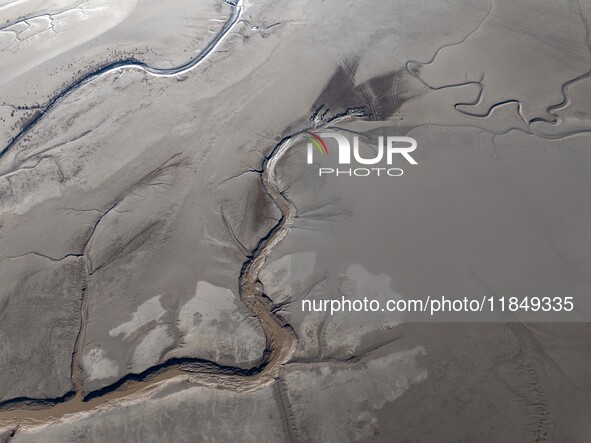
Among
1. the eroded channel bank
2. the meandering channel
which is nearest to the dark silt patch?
the meandering channel

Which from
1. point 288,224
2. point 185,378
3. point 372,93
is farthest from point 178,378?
point 372,93

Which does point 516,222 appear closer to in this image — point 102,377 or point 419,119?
point 419,119

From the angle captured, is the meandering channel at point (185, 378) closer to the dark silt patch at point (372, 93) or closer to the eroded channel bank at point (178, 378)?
the eroded channel bank at point (178, 378)

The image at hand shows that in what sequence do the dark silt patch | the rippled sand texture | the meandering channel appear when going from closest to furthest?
the rippled sand texture
the meandering channel
the dark silt patch

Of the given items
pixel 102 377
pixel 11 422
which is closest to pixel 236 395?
pixel 102 377

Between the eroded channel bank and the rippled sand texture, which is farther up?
the rippled sand texture

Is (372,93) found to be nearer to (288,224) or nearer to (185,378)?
(288,224)

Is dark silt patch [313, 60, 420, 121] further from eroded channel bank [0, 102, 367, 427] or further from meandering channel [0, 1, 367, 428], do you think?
eroded channel bank [0, 102, 367, 427]

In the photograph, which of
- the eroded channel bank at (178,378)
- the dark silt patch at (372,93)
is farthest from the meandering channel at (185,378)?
the dark silt patch at (372,93)

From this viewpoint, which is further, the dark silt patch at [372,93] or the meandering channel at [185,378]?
the dark silt patch at [372,93]

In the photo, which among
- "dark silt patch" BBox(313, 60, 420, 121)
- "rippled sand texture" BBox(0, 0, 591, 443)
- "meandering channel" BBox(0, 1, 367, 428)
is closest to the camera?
"rippled sand texture" BBox(0, 0, 591, 443)

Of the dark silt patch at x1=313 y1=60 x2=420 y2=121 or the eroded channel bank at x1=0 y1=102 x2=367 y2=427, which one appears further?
the dark silt patch at x1=313 y1=60 x2=420 y2=121
